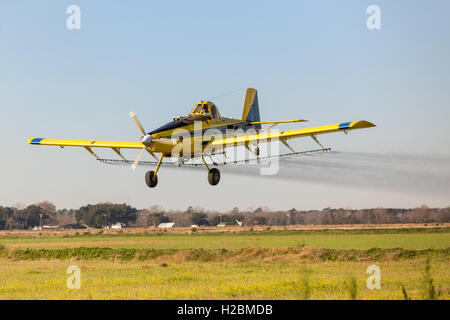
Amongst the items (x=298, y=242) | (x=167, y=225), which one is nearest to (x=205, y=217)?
(x=167, y=225)

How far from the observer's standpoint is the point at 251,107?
43.9 m

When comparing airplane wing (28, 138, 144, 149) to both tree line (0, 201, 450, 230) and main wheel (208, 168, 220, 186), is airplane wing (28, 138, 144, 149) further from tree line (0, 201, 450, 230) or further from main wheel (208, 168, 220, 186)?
tree line (0, 201, 450, 230)

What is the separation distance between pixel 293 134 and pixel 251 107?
13.9 m

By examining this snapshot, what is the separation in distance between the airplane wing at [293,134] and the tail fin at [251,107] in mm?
10220

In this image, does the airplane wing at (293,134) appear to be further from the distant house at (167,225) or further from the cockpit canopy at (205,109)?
the distant house at (167,225)

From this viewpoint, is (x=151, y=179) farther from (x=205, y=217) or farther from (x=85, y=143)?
(x=205, y=217)

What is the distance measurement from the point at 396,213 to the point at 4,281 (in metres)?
118

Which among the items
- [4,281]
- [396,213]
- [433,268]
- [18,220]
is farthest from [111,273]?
[18,220]

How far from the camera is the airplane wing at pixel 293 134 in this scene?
28.1 meters

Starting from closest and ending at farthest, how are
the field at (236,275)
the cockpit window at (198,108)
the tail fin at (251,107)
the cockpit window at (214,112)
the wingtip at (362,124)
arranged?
the field at (236,275)
the wingtip at (362,124)
the cockpit window at (198,108)
the cockpit window at (214,112)
the tail fin at (251,107)

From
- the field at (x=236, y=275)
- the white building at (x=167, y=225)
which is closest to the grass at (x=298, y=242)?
the field at (x=236, y=275)

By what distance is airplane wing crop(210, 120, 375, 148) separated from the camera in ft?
92.0
